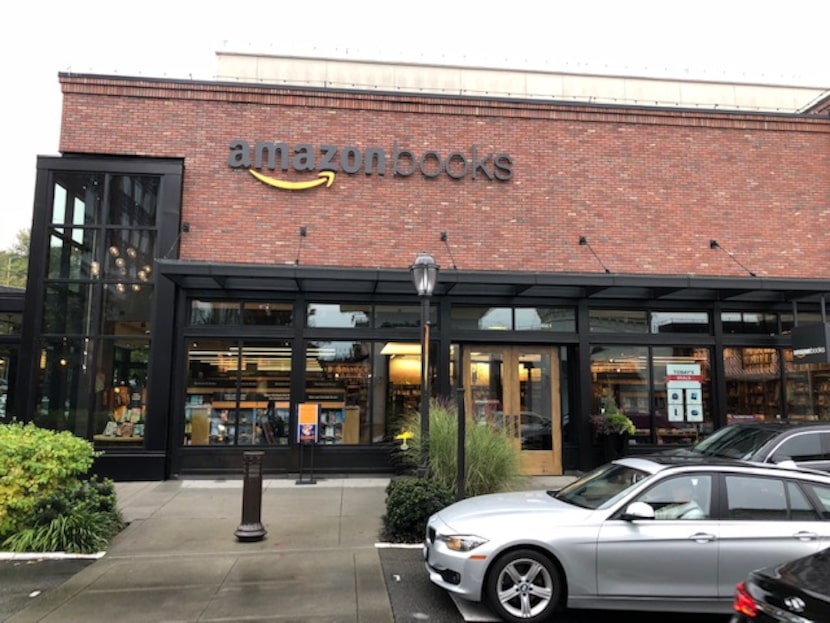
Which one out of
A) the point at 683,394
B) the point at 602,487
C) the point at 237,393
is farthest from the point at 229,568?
the point at 683,394

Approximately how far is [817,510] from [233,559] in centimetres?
589

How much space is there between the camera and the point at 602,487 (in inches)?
237

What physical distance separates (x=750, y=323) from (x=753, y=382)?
4.19ft

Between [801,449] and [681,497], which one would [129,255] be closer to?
[681,497]

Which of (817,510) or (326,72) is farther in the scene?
(326,72)

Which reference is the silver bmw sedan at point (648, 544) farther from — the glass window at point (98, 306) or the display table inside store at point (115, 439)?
the glass window at point (98, 306)

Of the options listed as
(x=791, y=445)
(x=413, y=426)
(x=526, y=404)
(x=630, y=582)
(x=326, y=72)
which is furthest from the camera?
(x=326, y=72)

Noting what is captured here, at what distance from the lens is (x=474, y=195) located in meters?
13.1

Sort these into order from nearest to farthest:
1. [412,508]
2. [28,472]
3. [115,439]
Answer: [28,472]
[412,508]
[115,439]

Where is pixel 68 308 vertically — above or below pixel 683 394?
above

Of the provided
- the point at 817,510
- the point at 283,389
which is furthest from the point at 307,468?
the point at 817,510

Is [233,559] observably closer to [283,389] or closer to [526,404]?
[283,389]

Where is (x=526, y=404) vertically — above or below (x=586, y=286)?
below

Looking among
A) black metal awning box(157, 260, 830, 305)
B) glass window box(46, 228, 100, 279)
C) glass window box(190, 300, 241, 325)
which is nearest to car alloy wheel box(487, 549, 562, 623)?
black metal awning box(157, 260, 830, 305)
